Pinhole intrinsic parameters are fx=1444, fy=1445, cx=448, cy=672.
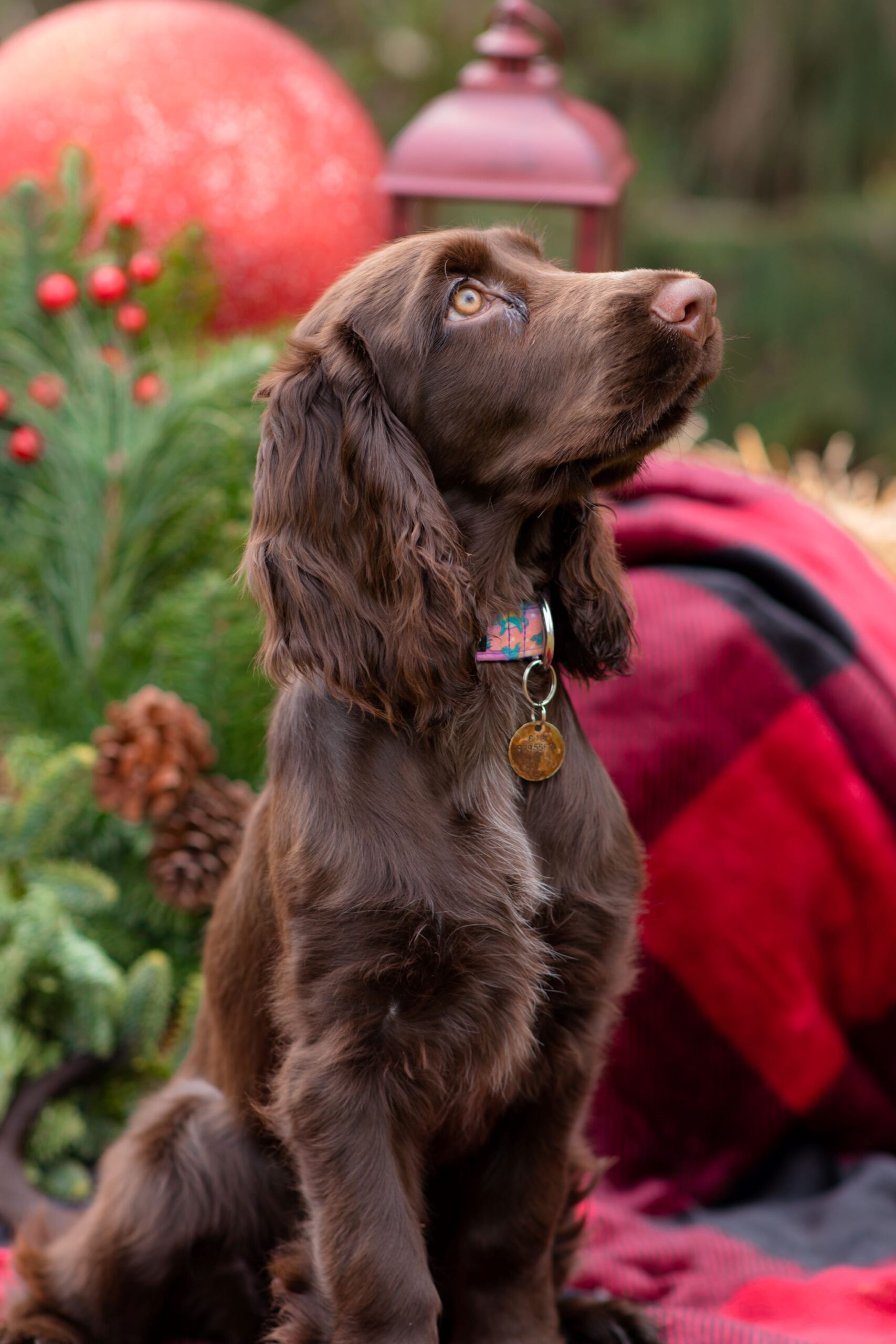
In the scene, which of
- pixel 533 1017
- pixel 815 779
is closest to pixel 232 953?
pixel 533 1017

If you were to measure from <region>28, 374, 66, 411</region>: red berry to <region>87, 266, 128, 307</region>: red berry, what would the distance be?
0.18 metres

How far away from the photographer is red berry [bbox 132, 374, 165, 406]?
289cm

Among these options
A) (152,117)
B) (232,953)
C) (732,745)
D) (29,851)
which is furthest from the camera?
(152,117)

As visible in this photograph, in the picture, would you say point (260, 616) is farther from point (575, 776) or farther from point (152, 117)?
point (152, 117)

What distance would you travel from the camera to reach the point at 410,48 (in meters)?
6.35

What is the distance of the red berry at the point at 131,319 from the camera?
290 cm

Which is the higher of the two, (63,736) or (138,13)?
(138,13)

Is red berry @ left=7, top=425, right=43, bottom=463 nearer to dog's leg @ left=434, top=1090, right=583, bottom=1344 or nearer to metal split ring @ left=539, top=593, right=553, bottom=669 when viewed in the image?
metal split ring @ left=539, top=593, right=553, bottom=669

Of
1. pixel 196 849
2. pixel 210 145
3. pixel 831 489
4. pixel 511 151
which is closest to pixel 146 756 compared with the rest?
pixel 196 849

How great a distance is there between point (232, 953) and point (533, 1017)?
43cm

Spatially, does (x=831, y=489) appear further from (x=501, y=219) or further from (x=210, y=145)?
(x=210, y=145)

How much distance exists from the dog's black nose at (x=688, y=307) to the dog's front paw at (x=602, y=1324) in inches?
51.7

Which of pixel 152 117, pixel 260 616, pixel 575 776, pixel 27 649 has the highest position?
pixel 152 117

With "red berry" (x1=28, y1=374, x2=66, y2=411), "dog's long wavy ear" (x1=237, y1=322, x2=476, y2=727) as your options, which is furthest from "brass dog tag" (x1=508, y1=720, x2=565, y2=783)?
"red berry" (x1=28, y1=374, x2=66, y2=411)
